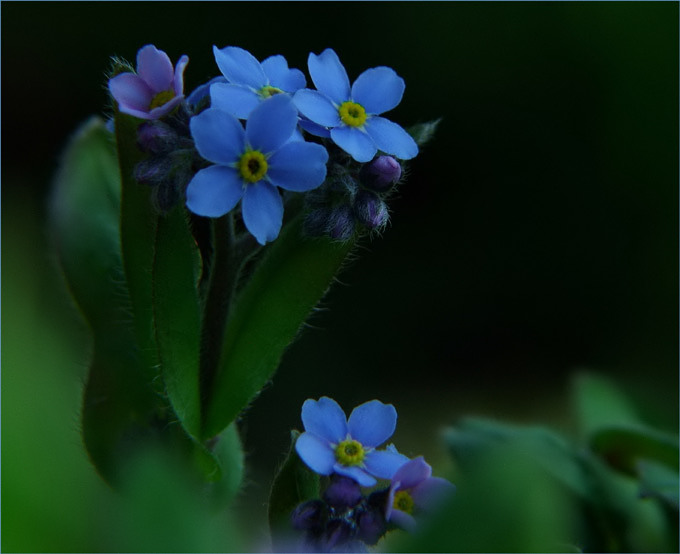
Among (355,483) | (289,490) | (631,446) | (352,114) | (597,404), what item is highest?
(352,114)

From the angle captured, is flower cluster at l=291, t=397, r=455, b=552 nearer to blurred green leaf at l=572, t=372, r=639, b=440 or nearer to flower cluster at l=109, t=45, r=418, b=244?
flower cluster at l=109, t=45, r=418, b=244

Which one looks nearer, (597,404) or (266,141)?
(266,141)

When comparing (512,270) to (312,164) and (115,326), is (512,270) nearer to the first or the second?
(115,326)

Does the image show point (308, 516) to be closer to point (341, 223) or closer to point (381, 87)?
point (341, 223)

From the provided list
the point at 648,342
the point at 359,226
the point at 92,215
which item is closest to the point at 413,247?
the point at 648,342

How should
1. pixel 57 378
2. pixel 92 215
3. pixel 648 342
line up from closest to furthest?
pixel 92 215 < pixel 57 378 < pixel 648 342

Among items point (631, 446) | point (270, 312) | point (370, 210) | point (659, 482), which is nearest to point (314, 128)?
point (370, 210)

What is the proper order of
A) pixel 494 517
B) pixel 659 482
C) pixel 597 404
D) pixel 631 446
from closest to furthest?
pixel 494 517 < pixel 659 482 < pixel 631 446 < pixel 597 404
